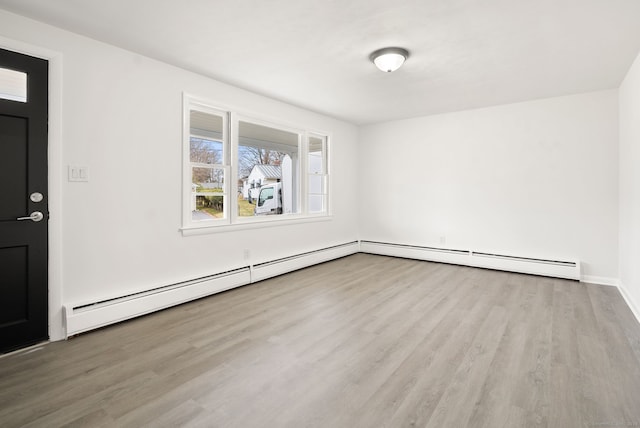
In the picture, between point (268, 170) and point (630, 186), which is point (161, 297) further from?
point (630, 186)

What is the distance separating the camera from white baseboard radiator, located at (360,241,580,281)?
15.0 ft

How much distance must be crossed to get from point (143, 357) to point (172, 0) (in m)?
2.62

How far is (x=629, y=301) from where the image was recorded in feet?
11.5

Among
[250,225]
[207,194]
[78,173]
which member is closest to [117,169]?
[78,173]

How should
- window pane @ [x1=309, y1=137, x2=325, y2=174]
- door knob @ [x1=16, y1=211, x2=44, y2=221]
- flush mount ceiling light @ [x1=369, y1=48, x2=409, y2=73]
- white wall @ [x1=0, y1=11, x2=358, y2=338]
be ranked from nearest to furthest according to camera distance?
door knob @ [x1=16, y1=211, x2=44, y2=221] → white wall @ [x1=0, y1=11, x2=358, y2=338] → flush mount ceiling light @ [x1=369, y1=48, x2=409, y2=73] → window pane @ [x1=309, y1=137, x2=325, y2=174]

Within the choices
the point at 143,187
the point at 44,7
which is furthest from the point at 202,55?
the point at 143,187

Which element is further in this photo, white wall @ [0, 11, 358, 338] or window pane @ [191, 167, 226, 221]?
window pane @ [191, 167, 226, 221]

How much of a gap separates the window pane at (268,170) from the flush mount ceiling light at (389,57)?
6.95 feet

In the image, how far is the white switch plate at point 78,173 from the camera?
277 centimetres

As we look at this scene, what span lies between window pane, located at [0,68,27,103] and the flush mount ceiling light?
2.97 meters

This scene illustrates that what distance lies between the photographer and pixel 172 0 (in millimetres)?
2338

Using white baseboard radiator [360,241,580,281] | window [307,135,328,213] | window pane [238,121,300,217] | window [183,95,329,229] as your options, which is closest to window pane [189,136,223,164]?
window [183,95,329,229]

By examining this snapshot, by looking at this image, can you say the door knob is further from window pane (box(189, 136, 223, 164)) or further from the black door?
window pane (box(189, 136, 223, 164))

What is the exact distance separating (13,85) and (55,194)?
0.87 m
